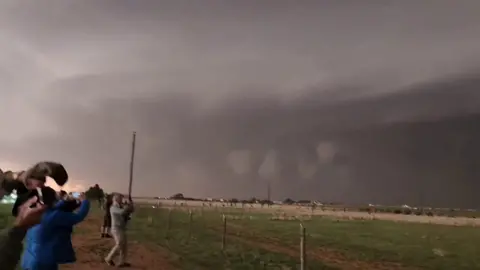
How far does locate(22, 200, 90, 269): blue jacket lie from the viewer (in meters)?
5.46

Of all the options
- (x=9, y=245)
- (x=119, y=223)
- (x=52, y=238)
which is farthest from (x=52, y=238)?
(x=119, y=223)

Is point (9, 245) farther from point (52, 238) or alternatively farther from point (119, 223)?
point (119, 223)

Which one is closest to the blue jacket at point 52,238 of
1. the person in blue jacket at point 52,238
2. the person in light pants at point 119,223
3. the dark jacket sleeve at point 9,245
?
the person in blue jacket at point 52,238

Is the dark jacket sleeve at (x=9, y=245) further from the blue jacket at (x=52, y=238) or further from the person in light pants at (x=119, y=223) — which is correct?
the person in light pants at (x=119, y=223)

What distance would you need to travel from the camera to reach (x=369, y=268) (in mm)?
17906

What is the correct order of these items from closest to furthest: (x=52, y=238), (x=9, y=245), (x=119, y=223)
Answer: (x=9, y=245) → (x=52, y=238) → (x=119, y=223)

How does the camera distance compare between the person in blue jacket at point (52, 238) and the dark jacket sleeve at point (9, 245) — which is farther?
the person in blue jacket at point (52, 238)

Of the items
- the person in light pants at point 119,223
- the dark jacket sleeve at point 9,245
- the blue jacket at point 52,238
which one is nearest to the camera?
the dark jacket sleeve at point 9,245

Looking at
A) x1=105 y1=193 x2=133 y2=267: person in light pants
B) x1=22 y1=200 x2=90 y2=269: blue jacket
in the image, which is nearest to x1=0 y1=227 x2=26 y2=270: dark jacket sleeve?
x1=22 y1=200 x2=90 y2=269: blue jacket

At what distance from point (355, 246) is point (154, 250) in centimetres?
1108

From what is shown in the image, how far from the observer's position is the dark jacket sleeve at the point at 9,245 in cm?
352

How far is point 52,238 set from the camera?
563cm

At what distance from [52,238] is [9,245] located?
217 cm

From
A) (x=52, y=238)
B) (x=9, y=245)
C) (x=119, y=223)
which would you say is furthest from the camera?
(x=119, y=223)
